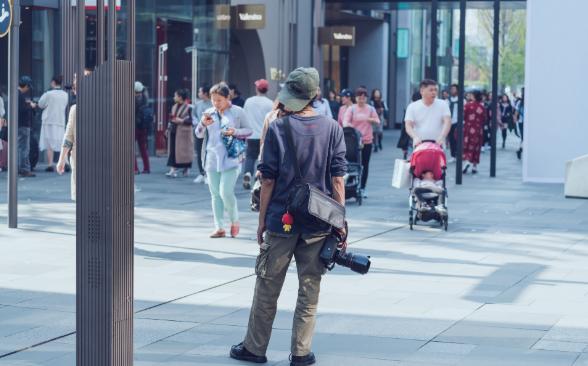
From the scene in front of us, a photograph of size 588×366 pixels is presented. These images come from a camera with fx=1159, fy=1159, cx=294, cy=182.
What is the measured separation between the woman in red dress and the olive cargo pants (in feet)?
53.9

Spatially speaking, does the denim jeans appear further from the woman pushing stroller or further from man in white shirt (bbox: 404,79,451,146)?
man in white shirt (bbox: 404,79,451,146)

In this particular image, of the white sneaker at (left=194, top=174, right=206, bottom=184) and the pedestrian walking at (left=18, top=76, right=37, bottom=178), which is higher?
the pedestrian walking at (left=18, top=76, right=37, bottom=178)

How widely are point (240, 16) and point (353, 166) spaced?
46.6ft

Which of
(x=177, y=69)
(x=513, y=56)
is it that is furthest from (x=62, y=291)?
(x=513, y=56)

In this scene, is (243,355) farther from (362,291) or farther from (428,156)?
(428,156)

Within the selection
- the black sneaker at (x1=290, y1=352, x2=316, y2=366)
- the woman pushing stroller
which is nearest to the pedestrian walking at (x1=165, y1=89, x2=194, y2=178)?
the woman pushing stroller

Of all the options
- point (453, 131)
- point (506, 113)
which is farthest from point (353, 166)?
point (506, 113)

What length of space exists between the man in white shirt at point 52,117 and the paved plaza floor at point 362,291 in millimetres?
5979

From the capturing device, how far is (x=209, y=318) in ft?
25.7

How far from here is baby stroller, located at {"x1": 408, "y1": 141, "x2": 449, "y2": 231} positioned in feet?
43.8

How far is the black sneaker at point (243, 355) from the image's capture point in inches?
256

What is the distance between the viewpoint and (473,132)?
23.0 metres

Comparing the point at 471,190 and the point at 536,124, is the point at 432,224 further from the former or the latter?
the point at 536,124

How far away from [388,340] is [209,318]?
1.34 m
